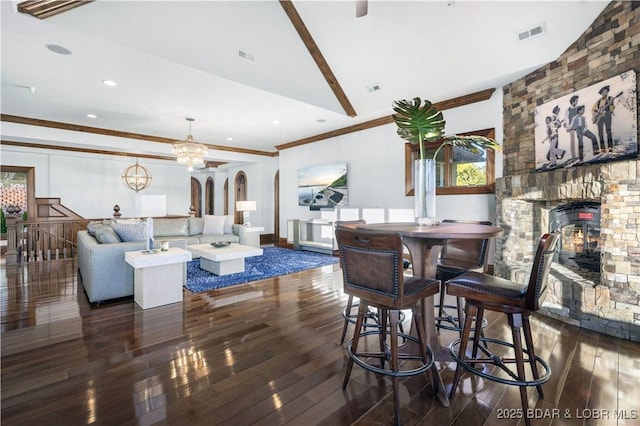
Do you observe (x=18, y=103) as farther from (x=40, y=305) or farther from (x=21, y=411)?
(x=21, y=411)

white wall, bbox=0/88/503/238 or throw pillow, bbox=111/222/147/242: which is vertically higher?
white wall, bbox=0/88/503/238

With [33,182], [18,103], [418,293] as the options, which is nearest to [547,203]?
[418,293]

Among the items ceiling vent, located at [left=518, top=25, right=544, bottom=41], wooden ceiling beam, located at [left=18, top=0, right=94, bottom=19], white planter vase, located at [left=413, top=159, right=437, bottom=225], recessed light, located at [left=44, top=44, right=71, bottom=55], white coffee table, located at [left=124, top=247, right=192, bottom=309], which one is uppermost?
Answer: ceiling vent, located at [left=518, top=25, right=544, bottom=41]

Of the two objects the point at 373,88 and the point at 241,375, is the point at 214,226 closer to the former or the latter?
the point at 373,88

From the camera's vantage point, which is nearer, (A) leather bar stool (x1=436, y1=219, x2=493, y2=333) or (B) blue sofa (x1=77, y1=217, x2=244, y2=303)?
(A) leather bar stool (x1=436, y1=219, x2=493, y2=333)

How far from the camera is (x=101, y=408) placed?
1662 millimetres

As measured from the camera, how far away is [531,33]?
3309 mm

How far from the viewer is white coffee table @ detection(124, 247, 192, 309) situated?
3.26 meters

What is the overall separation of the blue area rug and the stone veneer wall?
3.18m

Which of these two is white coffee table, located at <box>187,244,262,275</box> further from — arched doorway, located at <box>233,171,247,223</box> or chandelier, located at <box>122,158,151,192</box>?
chandelier, located at <box>122,158,151,192</box>

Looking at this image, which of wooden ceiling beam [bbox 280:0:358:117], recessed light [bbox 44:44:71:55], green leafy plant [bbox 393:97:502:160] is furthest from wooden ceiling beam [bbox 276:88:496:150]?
recessed light [bbox 44:44:71:55]

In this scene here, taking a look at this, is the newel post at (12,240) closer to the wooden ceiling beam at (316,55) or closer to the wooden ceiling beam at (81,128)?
the wooden ceiling beam at (81,128)

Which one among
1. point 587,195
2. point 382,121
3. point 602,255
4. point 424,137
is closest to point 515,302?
point 424,137

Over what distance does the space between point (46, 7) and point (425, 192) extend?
12.6 feet
